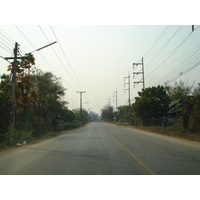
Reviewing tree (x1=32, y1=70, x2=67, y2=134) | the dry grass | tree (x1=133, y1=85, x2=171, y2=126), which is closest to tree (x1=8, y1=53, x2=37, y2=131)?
tree (x1=32, y1=70, x2=67, y2=134)

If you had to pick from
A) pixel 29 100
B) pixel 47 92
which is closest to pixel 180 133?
pixel 29 100

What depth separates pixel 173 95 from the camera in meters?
63.7

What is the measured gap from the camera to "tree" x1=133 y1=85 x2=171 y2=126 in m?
40.3

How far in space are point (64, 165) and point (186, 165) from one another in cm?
440

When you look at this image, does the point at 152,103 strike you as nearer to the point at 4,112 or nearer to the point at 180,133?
the point at 180,133

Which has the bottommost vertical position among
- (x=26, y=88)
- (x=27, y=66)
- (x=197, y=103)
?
(x=197, y=103)

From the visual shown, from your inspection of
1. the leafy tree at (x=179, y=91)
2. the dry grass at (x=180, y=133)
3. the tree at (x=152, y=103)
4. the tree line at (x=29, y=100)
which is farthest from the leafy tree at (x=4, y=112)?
the leafy tree at (x=179, y=91)

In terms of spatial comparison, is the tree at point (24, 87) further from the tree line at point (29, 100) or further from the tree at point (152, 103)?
the tree at point (152, 103)

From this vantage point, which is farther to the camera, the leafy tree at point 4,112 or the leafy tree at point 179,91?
the leafy tree at point 179,91

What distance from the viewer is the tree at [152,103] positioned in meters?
40.3

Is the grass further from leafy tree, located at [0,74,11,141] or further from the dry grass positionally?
leafy tree, located at [0,74,11,141]

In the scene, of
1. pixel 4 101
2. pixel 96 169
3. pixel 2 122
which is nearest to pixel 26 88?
pixel 4 101

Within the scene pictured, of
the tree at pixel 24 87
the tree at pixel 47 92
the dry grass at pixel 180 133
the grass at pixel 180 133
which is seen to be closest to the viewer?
the dry grass at pixel 180 133

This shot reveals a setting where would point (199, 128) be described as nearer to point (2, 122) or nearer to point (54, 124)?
point (2, 122)
